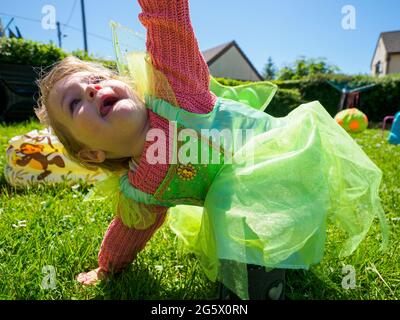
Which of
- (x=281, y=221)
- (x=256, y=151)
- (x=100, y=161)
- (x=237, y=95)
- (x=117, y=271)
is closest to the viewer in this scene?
(x=281, y=221)

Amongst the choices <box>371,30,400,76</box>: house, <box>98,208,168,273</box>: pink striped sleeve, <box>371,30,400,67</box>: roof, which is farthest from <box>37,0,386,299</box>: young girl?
<box>371,30,400,67</box>: roof

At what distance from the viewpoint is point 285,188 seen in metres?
1.27

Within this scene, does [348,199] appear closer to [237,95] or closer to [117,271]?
[237,95]

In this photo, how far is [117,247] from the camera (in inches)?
64.8

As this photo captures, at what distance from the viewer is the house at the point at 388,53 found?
31845 millimetres

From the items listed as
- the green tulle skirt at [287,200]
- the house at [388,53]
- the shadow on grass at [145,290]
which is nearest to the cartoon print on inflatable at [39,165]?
the shadow on grass at [145,290]

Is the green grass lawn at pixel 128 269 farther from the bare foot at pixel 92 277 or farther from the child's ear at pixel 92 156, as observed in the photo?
the child's ear at pixel 92 156

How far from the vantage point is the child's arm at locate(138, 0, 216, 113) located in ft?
4.42

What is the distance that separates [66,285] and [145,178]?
1.91 ft

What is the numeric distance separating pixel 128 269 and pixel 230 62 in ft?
91.8

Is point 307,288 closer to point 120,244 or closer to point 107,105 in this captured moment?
point 120,244

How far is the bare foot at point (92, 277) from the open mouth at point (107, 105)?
2.35ft

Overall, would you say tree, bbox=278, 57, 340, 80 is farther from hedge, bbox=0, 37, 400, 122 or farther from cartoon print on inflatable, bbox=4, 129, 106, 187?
cartoon print on inflatable, bbox=4, 129, 106, 187

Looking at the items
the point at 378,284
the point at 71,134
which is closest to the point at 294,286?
the point at 378,284
